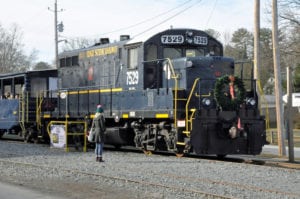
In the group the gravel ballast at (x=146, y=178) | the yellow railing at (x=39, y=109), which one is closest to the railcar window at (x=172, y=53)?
the gravel ballast at (x=146, y=178)

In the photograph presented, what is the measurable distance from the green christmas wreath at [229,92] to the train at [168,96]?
30 millimetres

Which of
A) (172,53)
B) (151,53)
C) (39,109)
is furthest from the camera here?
(39,109)

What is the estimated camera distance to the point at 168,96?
51.9 feet

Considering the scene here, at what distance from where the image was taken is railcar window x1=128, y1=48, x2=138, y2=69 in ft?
56.2

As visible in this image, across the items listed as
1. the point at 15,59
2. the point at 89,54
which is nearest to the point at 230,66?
the point at 89,54

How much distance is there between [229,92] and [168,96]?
1.93 metres

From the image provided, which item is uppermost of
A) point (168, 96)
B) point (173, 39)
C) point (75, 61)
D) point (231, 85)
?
point (173, 39)

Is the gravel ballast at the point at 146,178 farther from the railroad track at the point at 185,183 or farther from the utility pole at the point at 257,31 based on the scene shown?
the utility pole at the point at 257,31

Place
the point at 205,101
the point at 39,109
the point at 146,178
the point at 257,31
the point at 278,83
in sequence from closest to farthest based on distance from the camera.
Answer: the point at 146,178, the point at 205,101, the point at 278,83, the point at 257,31, the point at 39,109

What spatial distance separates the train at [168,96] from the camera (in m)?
15.1

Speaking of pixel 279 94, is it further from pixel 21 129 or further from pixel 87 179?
pixel 21 129

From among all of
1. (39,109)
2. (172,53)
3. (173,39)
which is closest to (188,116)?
(172,53)

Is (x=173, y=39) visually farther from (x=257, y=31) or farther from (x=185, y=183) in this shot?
(x=185, y=183)

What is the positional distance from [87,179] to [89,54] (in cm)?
978
